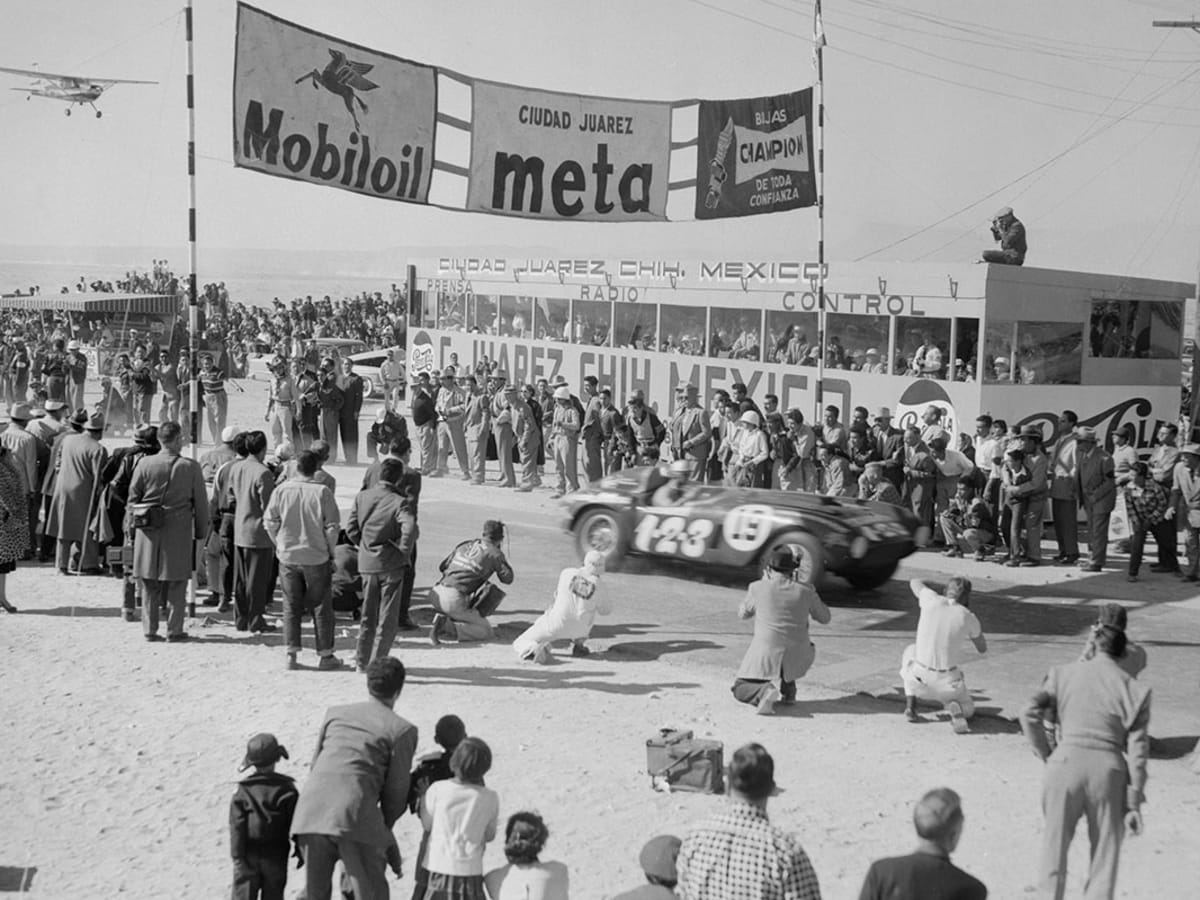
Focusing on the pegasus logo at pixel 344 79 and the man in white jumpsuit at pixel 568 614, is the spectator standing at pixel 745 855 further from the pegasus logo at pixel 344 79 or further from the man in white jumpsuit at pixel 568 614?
the pegasus logo at pixel 344 79

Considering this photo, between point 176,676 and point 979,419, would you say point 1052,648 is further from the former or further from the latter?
point 176,676

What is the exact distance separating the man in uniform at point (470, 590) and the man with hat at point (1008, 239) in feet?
40.9

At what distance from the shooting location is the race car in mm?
13867

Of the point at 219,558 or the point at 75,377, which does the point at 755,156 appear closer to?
the point at 219,558

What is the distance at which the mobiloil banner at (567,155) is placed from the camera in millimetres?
15789

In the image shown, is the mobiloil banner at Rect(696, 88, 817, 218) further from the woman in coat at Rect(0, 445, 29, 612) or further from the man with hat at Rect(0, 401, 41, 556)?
the woman in coat at Rect(0, 445, 29, 612)

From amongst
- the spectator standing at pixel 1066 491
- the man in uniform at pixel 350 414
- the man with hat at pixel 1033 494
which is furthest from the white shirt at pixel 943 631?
the man in uniform at pixel 350 414

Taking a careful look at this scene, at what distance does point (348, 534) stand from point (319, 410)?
496 inches

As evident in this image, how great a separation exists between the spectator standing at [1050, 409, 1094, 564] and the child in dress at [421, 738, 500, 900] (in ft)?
40.3

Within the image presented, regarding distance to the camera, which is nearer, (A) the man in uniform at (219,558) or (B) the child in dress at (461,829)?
(B) the child in dress at (461,829)

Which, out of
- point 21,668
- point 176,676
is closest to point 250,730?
point 176,676

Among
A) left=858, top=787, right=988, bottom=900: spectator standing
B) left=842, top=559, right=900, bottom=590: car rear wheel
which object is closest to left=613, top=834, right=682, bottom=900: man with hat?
left=858, top=787, right=988, bottom=900: spectator standing

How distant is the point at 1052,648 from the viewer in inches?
490

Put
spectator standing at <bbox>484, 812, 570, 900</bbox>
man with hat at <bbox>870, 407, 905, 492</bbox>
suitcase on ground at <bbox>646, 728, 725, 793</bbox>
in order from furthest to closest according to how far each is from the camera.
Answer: man with hat at <bbox>870, 407, 905, 492</bbox> < suitcase on ground at <bbox>646, 728, 725, 793</bbox> < spectator standing at <bbox>484, 812, 570, 900</bbox>
